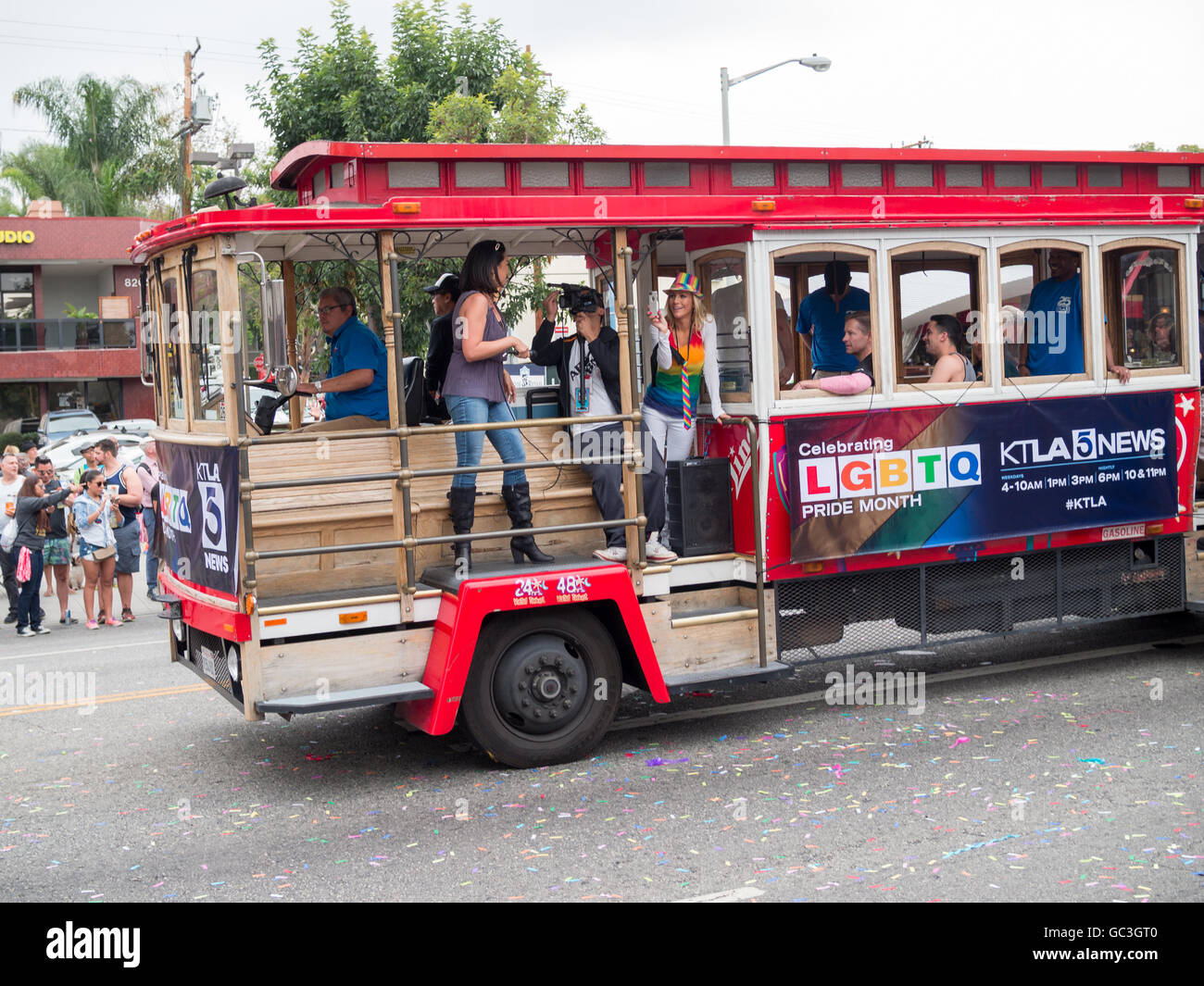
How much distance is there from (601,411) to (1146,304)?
3.95 meters

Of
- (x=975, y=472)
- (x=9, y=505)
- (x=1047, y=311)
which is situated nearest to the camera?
(x=975, y=472)

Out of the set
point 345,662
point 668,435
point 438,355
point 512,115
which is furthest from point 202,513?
point 512,115

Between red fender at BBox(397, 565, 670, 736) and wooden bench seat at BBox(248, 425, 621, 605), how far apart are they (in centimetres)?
47

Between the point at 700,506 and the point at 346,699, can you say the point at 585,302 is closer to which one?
the point at 700,506

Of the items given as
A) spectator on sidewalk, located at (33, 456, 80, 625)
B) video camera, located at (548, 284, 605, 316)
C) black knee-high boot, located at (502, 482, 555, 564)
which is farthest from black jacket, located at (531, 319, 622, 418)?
spectator on sidewalk, located at (33, 456, 80, 625)

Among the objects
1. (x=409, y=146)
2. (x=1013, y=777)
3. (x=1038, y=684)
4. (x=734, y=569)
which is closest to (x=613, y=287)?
(x=409, y=146)

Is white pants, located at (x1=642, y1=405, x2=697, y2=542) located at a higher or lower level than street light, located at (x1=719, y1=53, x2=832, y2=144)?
lower

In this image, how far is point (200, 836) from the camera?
240 inches

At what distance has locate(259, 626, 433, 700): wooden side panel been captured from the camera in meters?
6.46

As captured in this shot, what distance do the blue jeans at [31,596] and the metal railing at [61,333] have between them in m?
30.8

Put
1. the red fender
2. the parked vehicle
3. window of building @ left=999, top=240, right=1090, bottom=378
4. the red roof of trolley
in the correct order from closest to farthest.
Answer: the red fender < the red roof of trolley < window of building @ left=999, top=240, right=1090, bottom=378 < the parked vehicle

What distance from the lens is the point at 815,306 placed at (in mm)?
8367

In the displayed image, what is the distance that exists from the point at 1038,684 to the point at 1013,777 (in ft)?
7.32

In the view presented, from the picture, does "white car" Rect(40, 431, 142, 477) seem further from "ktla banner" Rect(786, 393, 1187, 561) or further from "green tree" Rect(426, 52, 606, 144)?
"ktla banner" Rect(786, 393, 1187, 561)
